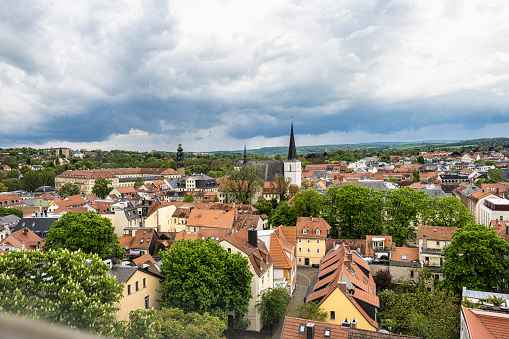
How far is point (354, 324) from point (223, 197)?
6794 centimetres

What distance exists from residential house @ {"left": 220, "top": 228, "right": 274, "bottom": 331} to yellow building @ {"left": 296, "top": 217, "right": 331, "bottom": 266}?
10.5 m

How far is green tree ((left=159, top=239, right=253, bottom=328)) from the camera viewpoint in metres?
24.2

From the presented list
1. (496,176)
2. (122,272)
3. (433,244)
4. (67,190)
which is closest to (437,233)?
(433,244)

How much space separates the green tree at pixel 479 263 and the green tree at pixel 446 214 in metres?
14.5

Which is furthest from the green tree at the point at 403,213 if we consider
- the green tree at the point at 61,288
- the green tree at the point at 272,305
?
the green tree at the point at 61,288

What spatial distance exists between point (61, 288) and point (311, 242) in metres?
30.3

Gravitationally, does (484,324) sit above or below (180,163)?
below

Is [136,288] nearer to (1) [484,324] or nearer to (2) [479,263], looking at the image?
(1) [484,324]

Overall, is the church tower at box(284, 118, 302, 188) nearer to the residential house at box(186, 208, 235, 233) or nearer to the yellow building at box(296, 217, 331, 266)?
the residential house at box(186, 208, 235, 233)

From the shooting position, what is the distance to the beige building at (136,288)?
22.6m

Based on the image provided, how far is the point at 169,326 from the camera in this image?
18703 mm

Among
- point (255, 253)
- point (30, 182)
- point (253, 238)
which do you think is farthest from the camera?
point (30, 182)

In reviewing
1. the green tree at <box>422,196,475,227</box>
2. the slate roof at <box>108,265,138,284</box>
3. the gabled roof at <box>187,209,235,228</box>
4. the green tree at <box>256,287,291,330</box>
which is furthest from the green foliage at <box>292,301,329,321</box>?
the gabled roof at <box>187,209,235,228</box>

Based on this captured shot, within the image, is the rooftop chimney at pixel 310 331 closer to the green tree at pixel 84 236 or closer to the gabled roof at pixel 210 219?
the green tree at pixel 84 236
